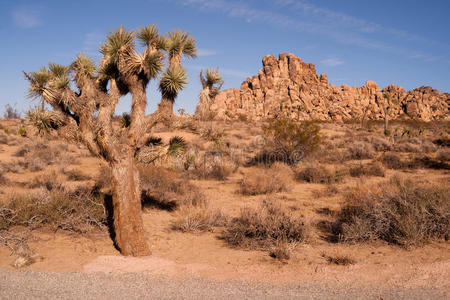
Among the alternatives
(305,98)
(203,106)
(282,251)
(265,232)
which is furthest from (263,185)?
(305,98)

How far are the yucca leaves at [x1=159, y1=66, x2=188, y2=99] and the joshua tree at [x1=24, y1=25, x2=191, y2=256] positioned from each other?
21 mm

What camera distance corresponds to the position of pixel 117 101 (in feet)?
23.7

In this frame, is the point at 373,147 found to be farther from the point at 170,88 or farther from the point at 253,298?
the point at 253,298

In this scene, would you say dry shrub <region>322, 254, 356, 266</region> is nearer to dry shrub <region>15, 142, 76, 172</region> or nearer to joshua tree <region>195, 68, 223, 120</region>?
joshua tree <region>195, 68, 223, 120</region>

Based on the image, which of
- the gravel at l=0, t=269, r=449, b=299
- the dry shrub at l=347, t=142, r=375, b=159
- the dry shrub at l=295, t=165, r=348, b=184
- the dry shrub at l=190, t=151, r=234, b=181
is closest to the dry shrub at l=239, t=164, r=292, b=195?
the dry shrub at l=295, t=165, r=348, b=184

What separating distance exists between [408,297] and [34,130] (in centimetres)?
716

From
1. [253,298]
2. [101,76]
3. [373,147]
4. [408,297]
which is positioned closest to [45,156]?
[101,76]

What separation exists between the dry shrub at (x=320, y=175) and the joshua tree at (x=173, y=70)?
845 centimetres

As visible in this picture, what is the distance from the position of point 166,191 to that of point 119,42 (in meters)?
6.19

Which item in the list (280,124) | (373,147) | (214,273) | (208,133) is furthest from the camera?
(373,147)

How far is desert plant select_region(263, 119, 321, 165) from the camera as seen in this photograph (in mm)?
17719

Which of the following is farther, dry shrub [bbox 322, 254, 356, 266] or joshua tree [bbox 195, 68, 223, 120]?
joshua tree [bbox 195, 68, 223, 120]

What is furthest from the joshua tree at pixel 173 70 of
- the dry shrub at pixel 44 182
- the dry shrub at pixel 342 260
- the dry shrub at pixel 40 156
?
the dry shrub at pixel 40 156

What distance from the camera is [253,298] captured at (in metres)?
4.42
